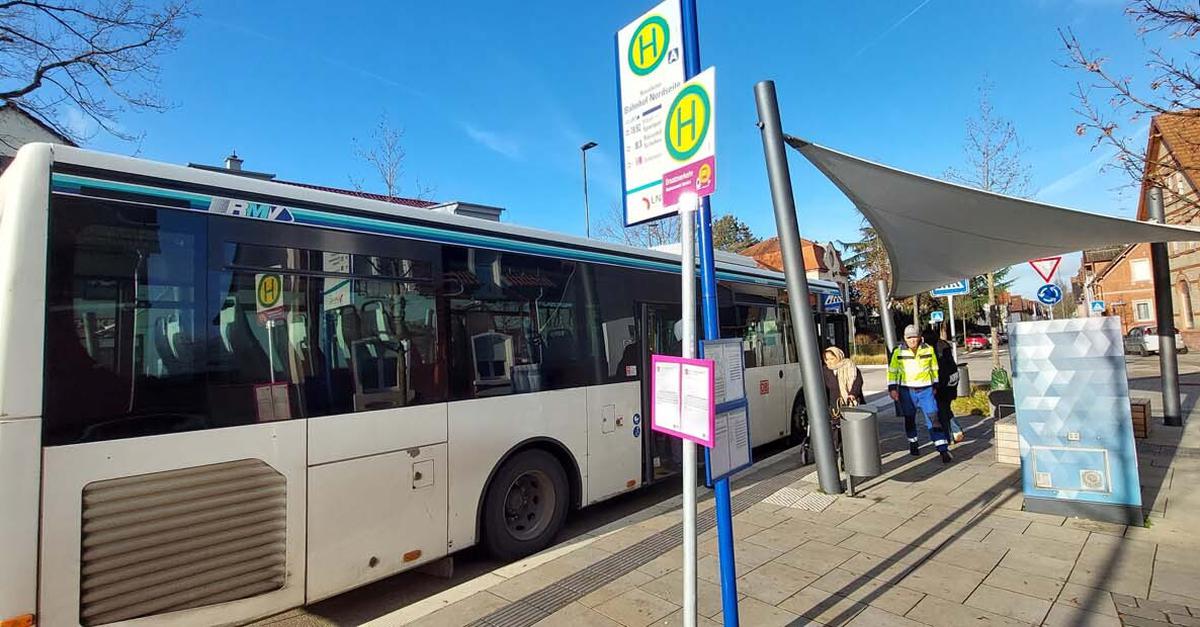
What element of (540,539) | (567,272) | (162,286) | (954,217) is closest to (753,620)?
(540,539)

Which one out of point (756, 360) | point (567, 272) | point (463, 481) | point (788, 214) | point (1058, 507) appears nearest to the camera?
point (463, 481)

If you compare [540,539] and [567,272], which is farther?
[567,272]

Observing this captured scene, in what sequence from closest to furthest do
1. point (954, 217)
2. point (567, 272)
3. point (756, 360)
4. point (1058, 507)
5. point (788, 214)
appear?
point (1058, 507) < point (567, 272) < point (788, 214) < point (954, 217) < point (756, 360)

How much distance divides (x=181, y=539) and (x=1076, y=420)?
6800mm

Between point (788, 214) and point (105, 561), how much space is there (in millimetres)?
6319

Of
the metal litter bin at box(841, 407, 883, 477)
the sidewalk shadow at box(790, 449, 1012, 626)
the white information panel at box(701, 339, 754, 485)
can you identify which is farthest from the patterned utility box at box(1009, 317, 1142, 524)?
the white information panel at box(701, 339, 754, 485)

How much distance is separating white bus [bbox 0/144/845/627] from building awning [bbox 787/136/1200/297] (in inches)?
143

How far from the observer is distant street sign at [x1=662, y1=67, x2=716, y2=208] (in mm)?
2592

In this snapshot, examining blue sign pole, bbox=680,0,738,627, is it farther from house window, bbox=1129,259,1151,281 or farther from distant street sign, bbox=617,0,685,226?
house window, bbox=1129,259,1151,281

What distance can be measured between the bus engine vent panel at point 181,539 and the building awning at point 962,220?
5.95m

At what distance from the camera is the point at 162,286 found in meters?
3.36

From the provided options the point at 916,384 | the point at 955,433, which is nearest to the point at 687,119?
the point at 916,384

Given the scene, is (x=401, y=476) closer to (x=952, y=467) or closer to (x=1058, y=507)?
(x=1058, y=507)

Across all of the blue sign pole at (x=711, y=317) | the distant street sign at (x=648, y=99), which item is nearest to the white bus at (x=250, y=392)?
the distant street sign at (x=648, y=99)
